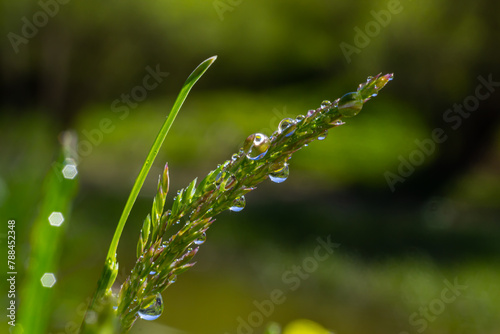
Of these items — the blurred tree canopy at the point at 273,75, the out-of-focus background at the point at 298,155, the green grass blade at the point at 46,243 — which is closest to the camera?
the green grass blade at the point at 46,243

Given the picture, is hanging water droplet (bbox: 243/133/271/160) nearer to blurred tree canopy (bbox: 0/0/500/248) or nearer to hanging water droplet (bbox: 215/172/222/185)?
hanging water droplet (bbox: 215/172/222/185)

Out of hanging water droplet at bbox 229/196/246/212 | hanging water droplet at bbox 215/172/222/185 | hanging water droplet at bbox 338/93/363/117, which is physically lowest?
hanging water droplet at bbox 229/196/246/212

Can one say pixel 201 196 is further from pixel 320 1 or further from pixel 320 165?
pixel 320 165

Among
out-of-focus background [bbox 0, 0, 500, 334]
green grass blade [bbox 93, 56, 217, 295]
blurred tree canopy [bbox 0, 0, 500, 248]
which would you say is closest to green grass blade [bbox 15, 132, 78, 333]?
green grass blade [bbox 93, 56, 217, 295]

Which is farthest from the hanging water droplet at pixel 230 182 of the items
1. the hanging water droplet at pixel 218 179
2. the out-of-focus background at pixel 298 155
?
the out-of-focus background at pixel 298 155

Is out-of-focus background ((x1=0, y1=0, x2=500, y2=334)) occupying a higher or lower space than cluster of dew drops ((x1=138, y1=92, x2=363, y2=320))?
higher

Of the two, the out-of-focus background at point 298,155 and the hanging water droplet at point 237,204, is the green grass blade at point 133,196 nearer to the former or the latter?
the hanging water droplet at point 237,204

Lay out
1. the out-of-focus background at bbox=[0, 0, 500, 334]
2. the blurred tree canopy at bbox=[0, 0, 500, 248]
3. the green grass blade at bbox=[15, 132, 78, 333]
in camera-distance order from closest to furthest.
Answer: the green grass blade at bbox=[15, 132, 78, 333], the out-of-focus background at bbox=[0, 0, 500, 334], the blurred tree canopy at bbox=[0, 0, 500, 248]
